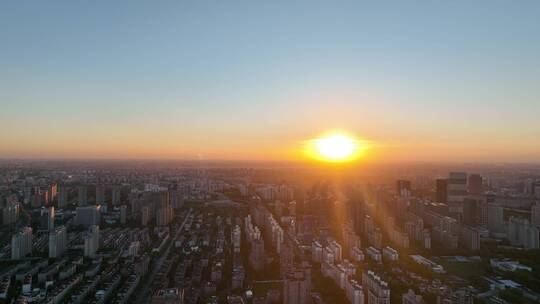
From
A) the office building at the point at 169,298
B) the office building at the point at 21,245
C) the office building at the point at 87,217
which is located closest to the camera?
the office building at the point at 169,298

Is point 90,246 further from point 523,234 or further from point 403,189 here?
point 403,189

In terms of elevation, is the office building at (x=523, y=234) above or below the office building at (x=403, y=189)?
below

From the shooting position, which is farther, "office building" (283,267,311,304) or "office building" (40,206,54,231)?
"office building" (40,206,54,231)

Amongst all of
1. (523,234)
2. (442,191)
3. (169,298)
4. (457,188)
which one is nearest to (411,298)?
(169,298)

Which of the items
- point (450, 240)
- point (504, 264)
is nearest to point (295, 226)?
point (450, 240)

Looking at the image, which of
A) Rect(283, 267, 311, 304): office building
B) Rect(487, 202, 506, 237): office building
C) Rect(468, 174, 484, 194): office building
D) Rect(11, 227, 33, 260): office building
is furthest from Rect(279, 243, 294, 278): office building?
Rect(468, 174, 484, 194): office building

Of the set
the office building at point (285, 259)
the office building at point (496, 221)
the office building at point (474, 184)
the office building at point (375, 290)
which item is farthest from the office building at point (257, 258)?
the office building at point (474, 184)

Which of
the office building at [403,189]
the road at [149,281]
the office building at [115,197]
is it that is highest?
the office building at [403,189]

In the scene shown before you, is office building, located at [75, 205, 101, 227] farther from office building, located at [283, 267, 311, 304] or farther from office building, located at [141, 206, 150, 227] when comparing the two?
office building, located at [283, 267, 311, 304]

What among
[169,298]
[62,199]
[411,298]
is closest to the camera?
[169,298]

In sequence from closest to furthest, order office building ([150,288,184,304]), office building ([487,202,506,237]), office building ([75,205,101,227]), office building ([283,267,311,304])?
office building ([150,288,184,304]), office building ([283,267,311,304]), office building ([487,202,506,237]), office building ([75,205,101,227])

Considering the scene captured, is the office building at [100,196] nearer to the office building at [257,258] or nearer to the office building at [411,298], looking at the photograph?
the office building at [257,258]
